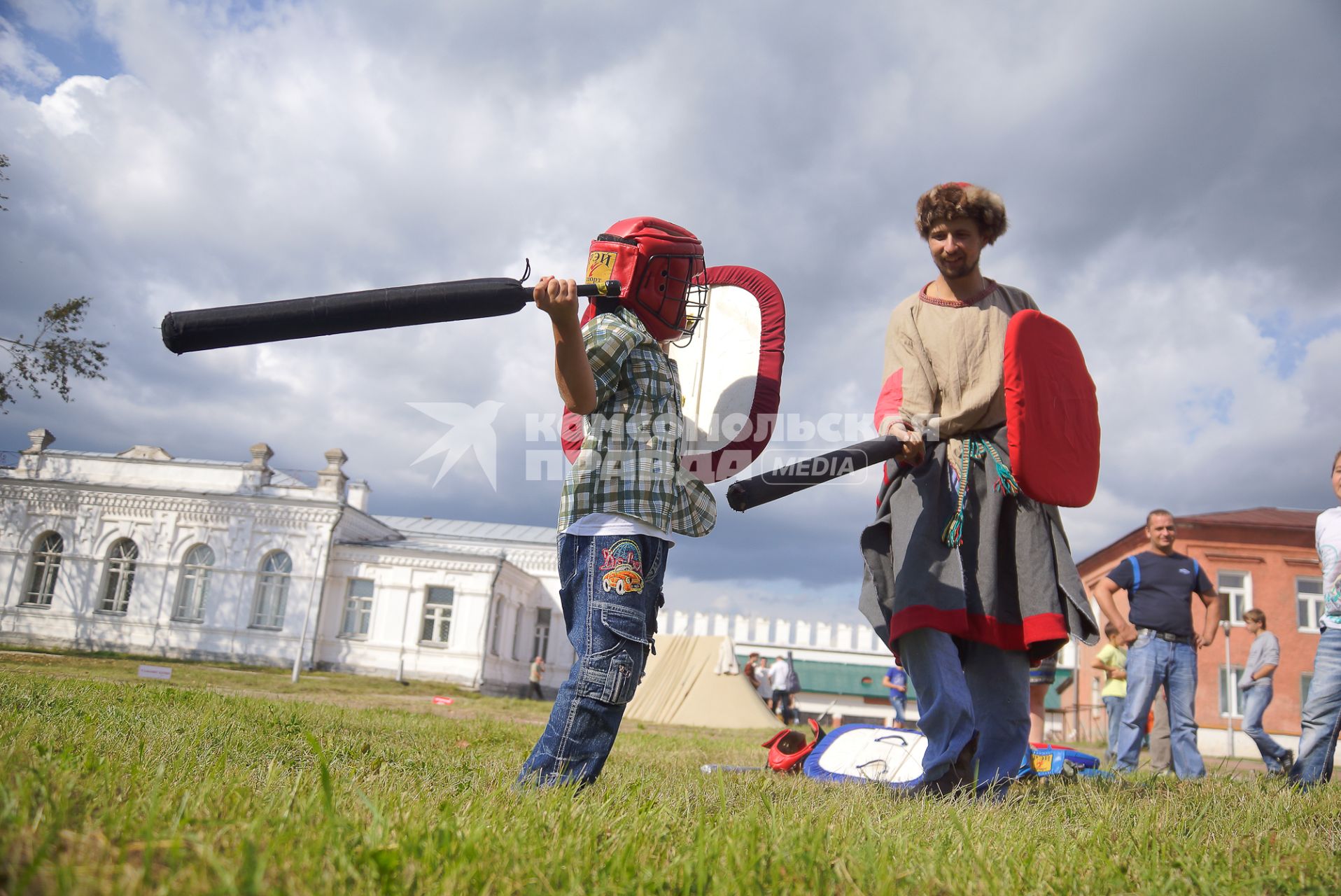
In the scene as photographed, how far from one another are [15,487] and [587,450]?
40.0 meters

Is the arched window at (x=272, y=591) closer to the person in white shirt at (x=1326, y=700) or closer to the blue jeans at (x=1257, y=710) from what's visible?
the blue jeans at (x=1257, y=710)

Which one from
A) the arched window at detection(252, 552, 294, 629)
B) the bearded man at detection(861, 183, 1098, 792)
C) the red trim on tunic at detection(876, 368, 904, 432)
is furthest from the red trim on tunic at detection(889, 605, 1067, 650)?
the arched window at detection(252, 552, 294, 629)

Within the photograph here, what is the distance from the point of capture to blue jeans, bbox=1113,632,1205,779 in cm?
646

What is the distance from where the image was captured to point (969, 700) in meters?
3.30

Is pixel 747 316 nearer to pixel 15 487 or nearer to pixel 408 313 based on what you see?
pixel 408 313

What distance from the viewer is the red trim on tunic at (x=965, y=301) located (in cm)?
378

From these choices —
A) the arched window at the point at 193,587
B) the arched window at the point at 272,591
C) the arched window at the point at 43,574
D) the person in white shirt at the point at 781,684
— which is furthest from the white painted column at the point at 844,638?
the arched window at the point at 43,574

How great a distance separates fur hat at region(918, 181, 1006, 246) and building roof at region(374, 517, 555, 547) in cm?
4253

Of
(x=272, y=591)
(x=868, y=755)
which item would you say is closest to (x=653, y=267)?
(x=868, y=755)

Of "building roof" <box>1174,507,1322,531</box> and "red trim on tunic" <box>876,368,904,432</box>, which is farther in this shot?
"building roof" <box>1174,507,1322,531</box>

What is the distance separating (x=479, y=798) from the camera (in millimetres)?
2047

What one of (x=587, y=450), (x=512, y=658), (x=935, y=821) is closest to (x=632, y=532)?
(x=587, y=450)

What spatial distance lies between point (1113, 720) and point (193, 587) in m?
33.7

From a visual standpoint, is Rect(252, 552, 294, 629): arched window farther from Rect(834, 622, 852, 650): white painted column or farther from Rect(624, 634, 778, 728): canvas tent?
Rect(834, 622, 852, 650): white painted column
